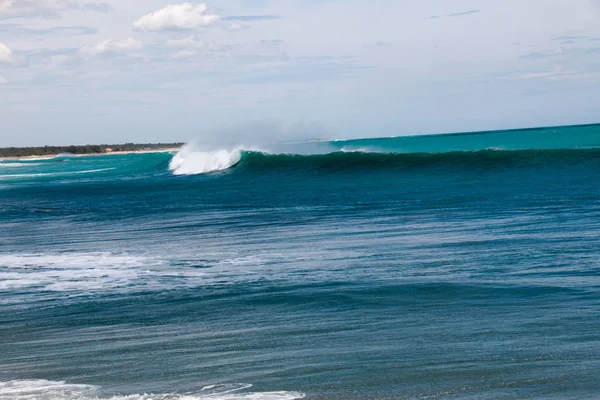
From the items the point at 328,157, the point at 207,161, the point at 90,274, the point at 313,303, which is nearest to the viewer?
the point at 313,303

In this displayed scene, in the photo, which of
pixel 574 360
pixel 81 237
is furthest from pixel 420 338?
pixel 81 237

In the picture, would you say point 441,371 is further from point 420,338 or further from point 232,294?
point 232,294

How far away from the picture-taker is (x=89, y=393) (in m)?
7.72

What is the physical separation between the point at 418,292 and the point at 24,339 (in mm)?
4698

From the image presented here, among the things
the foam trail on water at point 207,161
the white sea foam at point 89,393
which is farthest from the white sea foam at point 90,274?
the foam trail on water at point 207,161

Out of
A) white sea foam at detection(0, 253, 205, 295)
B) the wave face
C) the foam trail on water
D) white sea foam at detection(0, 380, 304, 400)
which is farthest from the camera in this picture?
the foam trail on water

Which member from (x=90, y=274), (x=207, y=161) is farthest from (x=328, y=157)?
(x=90, y=274)

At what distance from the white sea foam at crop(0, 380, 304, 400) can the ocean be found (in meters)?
0.02

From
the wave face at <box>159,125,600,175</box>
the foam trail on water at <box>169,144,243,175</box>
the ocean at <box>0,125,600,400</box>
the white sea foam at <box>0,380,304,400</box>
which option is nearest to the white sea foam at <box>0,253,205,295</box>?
the ocean at <box>0,125,600,400</box>

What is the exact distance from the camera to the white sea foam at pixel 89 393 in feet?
24.3

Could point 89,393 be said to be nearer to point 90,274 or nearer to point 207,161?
point 90,274

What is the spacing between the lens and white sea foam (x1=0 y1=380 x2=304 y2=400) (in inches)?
291

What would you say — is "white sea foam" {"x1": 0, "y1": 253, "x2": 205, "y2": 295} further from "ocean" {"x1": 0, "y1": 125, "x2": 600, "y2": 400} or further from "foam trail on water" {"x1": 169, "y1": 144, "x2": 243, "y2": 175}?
"foam trail on water" {"x1": 169, "y1": 144, "x2": 243, "y2": 175}

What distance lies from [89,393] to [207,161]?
51999 mm
